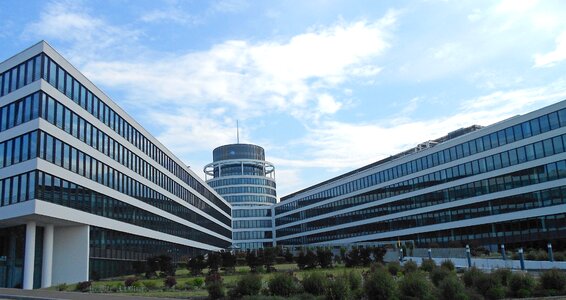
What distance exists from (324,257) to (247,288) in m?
23.5

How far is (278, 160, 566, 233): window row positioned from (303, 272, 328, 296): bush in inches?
1875

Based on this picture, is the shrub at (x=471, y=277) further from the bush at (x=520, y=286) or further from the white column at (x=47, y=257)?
the white column at (x=47, y=257)

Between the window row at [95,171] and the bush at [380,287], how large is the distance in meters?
26.0

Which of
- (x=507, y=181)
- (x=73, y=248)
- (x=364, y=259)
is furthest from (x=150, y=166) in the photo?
(x=507, y=181)

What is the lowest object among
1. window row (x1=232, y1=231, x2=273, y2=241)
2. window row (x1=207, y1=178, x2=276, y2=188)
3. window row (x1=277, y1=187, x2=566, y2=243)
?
window row (x1=277, y1=187, x2=566, y2=243)

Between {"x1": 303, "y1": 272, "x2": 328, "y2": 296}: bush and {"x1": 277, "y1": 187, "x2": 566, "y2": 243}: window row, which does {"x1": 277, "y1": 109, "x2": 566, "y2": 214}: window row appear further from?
{"x1": 303, "y1": 272, "x2": 328, "y2": 296}: bush

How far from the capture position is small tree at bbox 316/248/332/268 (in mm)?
44094

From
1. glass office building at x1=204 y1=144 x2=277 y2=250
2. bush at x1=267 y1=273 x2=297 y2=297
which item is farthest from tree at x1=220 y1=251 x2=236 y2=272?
glass office building at x1=204 y1=144 x2=277 y2=250

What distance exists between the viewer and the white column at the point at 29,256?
3697 centimetres

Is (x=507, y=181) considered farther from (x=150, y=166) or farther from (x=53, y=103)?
(x=53, y=103)

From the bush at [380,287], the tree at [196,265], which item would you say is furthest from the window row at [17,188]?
the bush at [380,287]

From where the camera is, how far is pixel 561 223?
59.0 metres

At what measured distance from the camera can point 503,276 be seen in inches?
841

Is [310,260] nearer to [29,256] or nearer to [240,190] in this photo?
[29,256]
